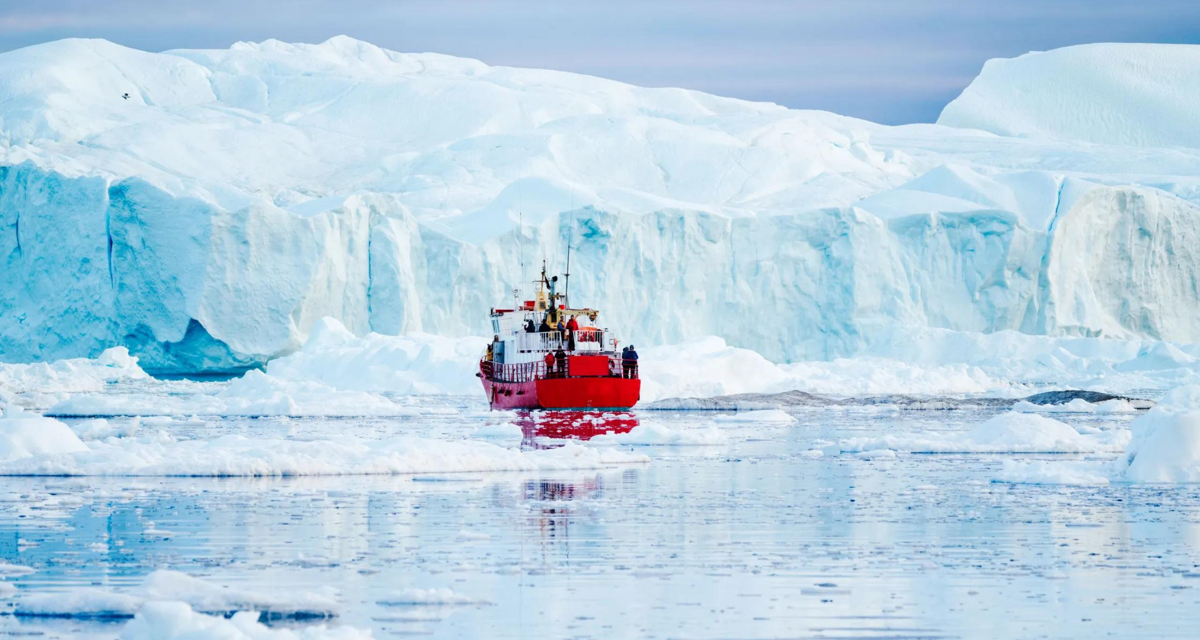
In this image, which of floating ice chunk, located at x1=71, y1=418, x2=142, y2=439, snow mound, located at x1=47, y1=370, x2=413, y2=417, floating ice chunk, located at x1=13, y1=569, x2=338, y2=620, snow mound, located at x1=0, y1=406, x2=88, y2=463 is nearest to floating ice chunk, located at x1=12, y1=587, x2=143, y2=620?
floating ice chunk, located at x1=13, y1=569, x2=338, y2=620

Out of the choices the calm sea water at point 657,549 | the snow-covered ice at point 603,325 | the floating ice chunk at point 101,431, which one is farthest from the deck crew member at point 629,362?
the calm sea water at point 657,549

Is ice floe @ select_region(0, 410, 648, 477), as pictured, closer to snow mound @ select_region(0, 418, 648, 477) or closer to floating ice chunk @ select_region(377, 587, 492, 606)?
snow mound @ select_region(0, 418, 648, 477)

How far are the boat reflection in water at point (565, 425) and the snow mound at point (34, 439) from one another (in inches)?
173

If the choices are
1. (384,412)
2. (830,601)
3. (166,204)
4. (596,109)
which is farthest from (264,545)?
(596,109)

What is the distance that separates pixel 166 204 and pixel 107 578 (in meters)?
24.3

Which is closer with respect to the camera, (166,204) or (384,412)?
(384,412)

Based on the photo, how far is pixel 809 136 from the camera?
43906mm

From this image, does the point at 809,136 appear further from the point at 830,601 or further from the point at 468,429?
the point at 830,601

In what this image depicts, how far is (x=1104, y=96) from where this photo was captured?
1911 inches

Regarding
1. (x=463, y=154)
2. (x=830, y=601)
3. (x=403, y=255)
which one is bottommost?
(x=830, y=601)

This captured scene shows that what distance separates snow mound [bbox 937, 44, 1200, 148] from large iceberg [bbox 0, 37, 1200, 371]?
275 inches

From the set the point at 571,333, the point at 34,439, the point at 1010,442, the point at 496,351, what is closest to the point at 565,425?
the point at 571,333

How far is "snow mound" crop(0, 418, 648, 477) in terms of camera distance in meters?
11.2

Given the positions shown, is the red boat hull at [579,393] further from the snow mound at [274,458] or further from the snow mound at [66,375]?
the snow mound at [274,458]
